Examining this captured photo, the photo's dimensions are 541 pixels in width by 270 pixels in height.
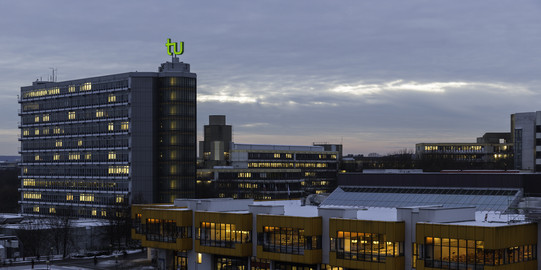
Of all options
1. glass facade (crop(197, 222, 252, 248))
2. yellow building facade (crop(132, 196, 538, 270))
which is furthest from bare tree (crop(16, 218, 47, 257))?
glass facade (crop(197, 222, 252, 248))

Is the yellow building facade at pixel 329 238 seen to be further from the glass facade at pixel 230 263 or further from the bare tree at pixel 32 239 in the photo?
the bare tree at pixel 32 239

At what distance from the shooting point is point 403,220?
277 ft

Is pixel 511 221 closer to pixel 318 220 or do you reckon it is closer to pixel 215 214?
pixel 318 220

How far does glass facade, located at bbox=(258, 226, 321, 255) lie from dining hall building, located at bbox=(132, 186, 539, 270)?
13 cm

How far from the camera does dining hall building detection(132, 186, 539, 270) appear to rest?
7812cm

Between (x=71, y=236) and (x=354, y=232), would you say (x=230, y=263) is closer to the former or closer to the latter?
(x=354, y=232)

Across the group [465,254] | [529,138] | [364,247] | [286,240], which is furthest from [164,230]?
[529,138]

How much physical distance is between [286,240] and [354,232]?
1167 cm

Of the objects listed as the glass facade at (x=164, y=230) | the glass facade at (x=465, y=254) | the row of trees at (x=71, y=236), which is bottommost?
the row of trees at (x=71, y=236)

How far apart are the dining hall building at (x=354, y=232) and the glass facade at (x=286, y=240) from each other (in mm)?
130

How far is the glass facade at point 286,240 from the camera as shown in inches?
3627

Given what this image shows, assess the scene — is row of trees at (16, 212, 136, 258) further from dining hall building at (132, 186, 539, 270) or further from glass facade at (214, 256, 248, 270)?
glass facade at (214, 256, 248, 270)

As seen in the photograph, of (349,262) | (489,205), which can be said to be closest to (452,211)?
(349,262)

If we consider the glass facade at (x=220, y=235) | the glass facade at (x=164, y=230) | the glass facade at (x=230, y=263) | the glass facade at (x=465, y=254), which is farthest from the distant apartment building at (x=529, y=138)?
the glass facade at (x=164, y=230)
